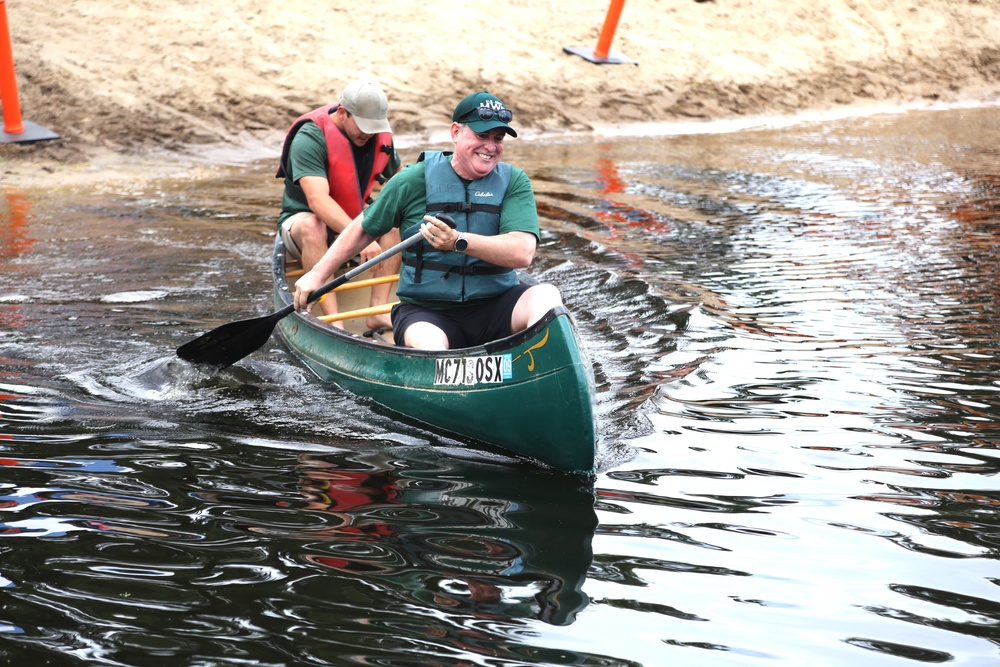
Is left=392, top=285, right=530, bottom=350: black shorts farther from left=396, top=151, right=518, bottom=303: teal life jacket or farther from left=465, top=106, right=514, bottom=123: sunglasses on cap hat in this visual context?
left=465, top=106, right=514, bottom=123: sunglasses on cap hat

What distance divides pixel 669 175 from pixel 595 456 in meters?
8.29

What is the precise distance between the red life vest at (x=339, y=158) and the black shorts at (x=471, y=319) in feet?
6.13

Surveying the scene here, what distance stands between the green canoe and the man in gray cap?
4.44ft

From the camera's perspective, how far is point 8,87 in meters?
10.9

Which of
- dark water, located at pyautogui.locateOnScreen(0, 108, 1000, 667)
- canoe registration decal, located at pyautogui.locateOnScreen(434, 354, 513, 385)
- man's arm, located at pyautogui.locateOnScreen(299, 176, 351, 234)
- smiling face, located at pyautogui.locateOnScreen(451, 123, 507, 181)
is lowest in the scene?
dark water, located at pyautogui.locateOnScreen(0, 108, 1000, 667)

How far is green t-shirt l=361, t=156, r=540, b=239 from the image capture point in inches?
181

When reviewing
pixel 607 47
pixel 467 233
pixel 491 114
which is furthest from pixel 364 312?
pixel 607 47

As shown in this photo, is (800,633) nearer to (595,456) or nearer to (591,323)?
(595,456)

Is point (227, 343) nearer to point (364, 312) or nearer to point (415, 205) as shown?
point (364, 312)

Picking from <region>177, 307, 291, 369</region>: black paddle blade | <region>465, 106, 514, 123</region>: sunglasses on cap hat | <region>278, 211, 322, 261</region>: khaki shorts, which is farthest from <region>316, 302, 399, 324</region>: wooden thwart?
<region>465, 106, 514, 123</region>: sunglasses on cap hat

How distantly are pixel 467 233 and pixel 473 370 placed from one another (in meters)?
0.57

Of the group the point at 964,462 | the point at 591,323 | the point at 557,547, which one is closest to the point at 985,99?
the point at 591,323

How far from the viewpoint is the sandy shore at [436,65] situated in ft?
39.8

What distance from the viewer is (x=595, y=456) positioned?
13.1ft
